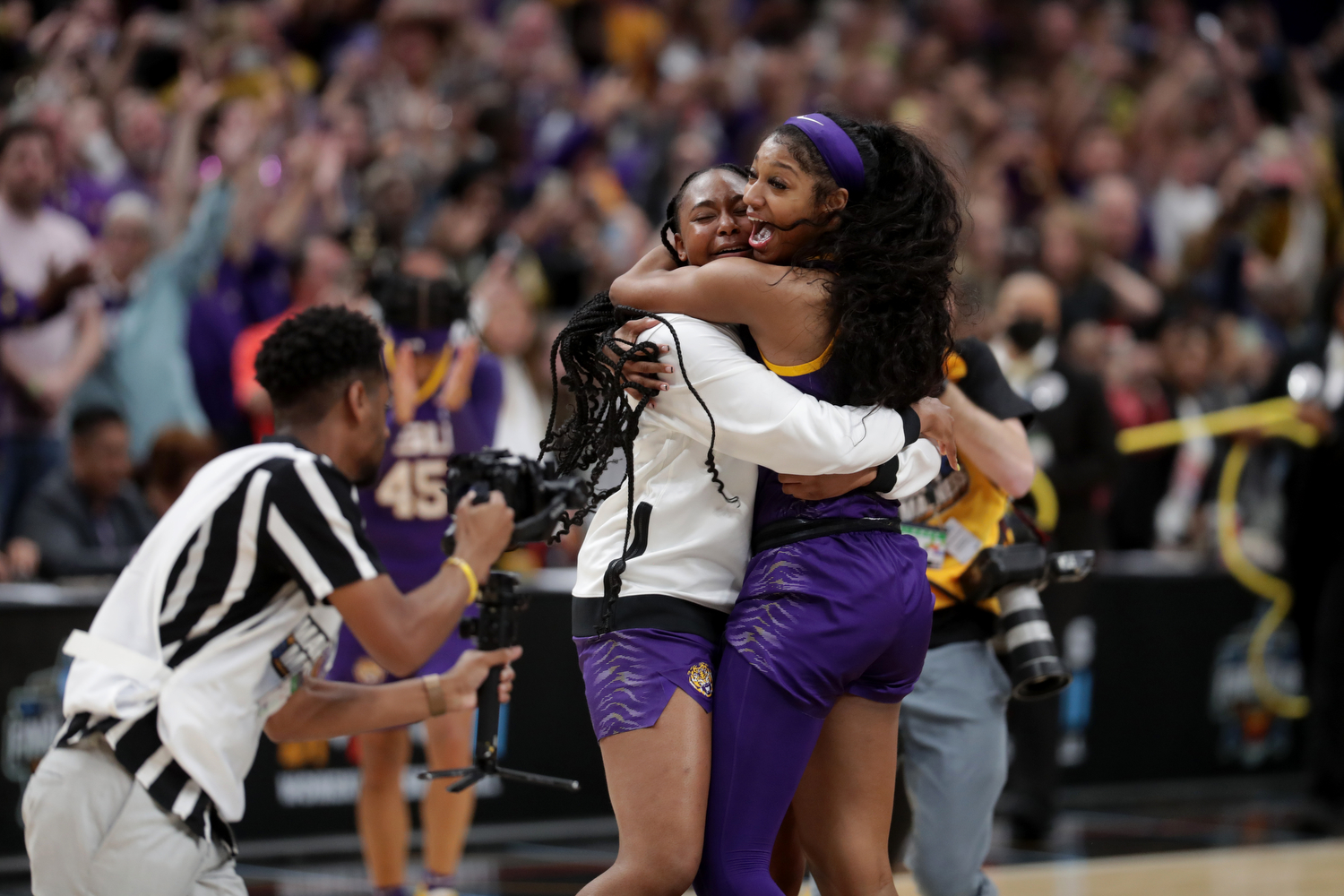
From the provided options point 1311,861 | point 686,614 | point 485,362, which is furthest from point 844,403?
point 1311,861

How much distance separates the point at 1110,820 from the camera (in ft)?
23.7

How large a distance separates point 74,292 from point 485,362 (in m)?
2.23

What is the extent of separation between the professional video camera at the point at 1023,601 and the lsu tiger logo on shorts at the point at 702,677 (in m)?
0.99

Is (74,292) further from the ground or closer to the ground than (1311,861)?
further from the ground

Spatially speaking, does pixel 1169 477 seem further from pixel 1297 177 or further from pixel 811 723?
pixel 811 723

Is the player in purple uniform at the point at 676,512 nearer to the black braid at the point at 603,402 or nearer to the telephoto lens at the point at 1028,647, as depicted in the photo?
the black braid at the point at 603,402

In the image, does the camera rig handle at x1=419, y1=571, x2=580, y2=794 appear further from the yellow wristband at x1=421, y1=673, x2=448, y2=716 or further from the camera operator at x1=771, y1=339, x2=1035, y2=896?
the camera operator at x1=771, y1=339, x2=1035, y2=896

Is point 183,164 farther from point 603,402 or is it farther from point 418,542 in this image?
point 603,402

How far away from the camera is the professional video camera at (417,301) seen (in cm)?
533

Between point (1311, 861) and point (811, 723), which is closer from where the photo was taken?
point (811, 723)

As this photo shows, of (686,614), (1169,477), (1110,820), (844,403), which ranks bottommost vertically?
(1110,820)

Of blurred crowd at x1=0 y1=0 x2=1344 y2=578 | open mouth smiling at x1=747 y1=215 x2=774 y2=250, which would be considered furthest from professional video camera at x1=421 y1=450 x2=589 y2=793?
blurred crowd at x1=0 y1=0 x2=1344 y2=578

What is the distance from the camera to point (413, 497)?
5.12 meters

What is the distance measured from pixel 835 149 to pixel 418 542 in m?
2.50
